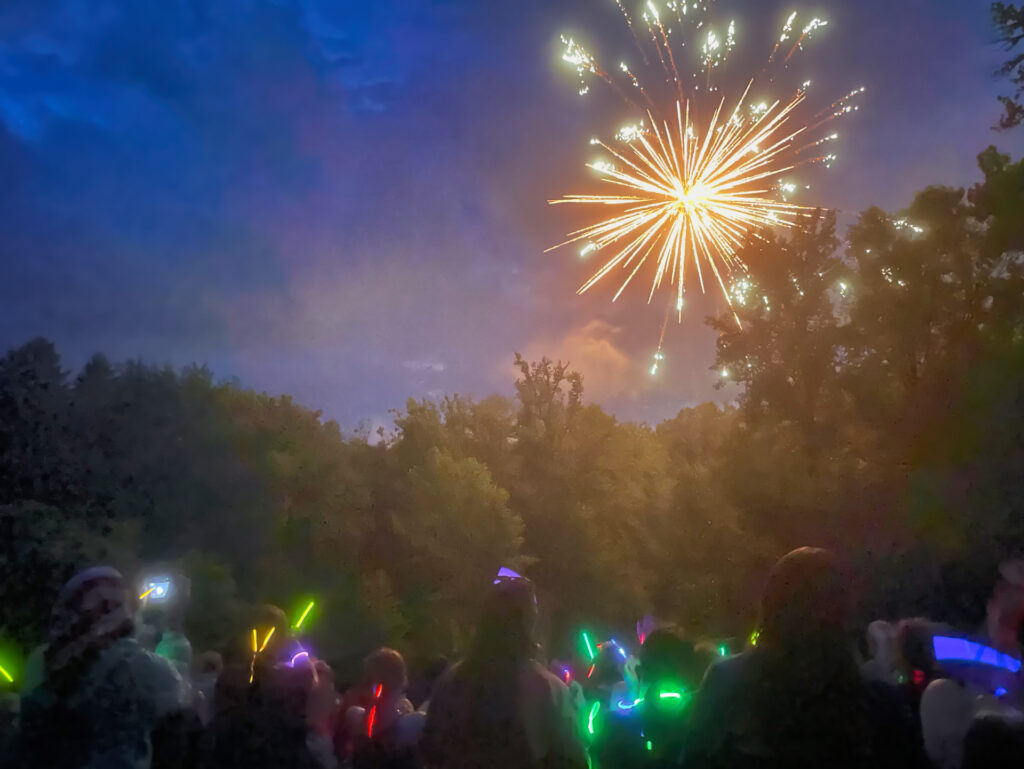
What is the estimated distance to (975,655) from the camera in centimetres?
323

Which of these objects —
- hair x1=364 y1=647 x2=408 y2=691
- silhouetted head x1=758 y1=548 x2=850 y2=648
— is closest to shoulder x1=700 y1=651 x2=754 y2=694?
silhouetted head x1=758 y1=548 x2=850 y2=648

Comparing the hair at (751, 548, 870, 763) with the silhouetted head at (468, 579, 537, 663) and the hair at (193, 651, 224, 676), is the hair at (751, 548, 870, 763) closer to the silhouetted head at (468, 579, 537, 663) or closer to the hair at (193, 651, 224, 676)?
the silhouetted head at (468, 579, 537, 663)

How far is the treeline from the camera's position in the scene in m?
15.3

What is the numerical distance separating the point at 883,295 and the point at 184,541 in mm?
21428

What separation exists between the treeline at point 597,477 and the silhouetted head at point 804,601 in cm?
971

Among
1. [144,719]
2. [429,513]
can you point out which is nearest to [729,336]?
[429,513]

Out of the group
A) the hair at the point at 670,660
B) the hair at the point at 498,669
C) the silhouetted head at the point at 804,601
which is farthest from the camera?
the hair at the point at 670,660

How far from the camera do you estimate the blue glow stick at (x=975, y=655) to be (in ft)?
10.5

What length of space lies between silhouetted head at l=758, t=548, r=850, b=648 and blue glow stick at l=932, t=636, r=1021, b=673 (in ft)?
2.37

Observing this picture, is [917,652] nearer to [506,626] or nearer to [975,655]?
[975,655]

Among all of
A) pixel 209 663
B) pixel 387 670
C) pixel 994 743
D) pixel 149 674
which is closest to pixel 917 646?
pixel 994 743

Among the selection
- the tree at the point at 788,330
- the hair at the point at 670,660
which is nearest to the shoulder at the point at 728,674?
the hair at the point at 670,660

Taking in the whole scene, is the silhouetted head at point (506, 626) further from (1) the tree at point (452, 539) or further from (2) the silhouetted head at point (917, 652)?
(1) the tree at point (452, 539)

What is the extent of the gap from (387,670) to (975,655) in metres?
3.62
